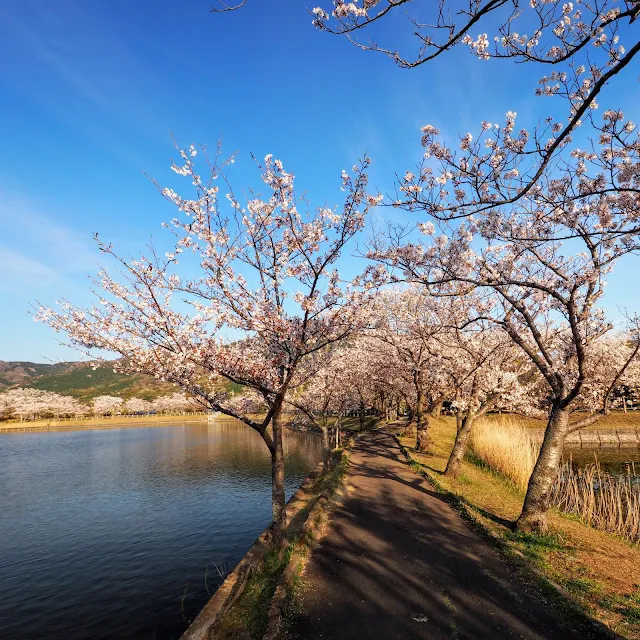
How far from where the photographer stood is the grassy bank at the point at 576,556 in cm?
673

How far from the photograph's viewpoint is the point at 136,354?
9.45 meters

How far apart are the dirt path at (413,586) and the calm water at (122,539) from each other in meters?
5.93

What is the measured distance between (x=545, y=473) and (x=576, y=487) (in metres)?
4.90

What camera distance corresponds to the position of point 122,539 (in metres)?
18.6

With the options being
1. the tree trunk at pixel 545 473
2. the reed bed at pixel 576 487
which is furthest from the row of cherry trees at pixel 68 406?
the tree trunk at pixel 545 473

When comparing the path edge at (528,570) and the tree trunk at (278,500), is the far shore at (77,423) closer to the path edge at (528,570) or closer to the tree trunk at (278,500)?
the tree trunk at (278,500)

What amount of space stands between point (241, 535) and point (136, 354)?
42.4 ft

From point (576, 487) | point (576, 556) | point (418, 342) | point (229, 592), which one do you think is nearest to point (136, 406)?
point (418, 342)

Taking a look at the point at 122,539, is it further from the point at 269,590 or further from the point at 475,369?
the point at 475,369

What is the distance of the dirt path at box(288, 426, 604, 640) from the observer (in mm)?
6164

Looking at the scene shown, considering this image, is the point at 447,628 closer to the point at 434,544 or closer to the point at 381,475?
the point at 434,544

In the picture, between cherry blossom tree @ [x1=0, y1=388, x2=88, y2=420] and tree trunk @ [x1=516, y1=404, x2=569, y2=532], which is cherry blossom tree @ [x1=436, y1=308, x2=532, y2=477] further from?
cherry blossom tree @ [x1=0, y1=388, x2=88, y2=420]

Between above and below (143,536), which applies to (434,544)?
above

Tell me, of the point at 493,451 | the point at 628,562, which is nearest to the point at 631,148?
the point at 628,562
